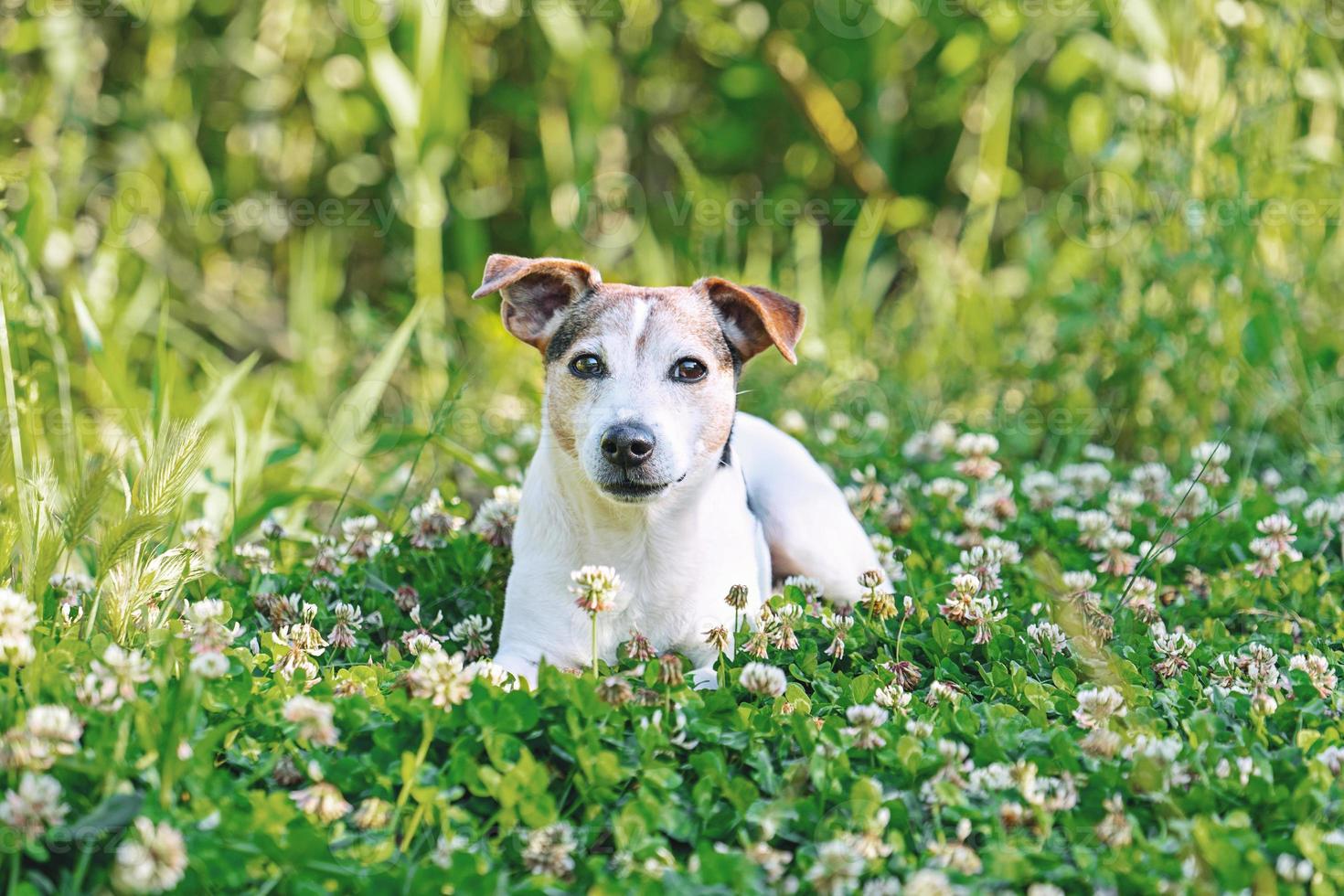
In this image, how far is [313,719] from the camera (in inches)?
95.3

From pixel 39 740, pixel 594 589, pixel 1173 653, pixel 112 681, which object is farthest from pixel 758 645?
pixel 39 740

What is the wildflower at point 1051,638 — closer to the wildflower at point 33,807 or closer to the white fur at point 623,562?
the white fur at point 623,562

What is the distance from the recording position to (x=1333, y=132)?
6969 millimetres

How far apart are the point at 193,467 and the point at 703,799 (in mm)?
1362

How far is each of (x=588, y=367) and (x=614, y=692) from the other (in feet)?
3.46

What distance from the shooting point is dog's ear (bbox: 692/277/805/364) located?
140 inches

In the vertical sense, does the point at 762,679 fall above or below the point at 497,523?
above

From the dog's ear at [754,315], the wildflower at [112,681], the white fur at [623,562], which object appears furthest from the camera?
the dog's ear at [754,315]

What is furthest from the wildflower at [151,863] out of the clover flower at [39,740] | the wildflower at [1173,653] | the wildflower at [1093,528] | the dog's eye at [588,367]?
the wildflower at [1093,528]

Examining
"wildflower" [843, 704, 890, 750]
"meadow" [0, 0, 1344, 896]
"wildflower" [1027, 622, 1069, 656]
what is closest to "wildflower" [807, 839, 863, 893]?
"meadow" [0, 0, 1344, 896]

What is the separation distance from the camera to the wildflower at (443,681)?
8.47ft

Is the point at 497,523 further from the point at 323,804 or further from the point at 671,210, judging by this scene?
the point at 671,210

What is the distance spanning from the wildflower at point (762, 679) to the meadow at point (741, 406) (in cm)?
2

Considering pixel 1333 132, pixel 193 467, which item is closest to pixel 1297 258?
pixel 1333 132
